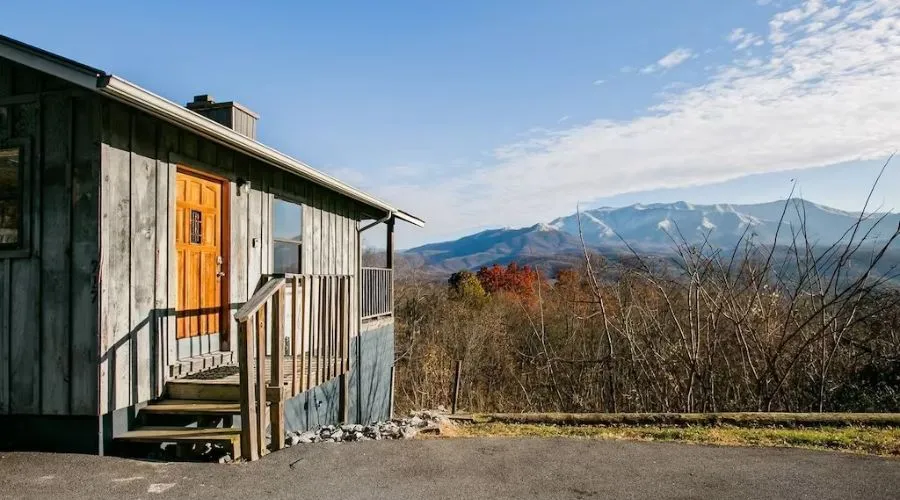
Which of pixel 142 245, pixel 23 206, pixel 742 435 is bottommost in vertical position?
pixel 742 435

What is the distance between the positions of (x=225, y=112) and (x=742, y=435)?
8.10 m

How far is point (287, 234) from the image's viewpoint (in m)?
9.11

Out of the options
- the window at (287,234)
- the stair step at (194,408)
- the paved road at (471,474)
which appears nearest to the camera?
the paved road at (471,474)

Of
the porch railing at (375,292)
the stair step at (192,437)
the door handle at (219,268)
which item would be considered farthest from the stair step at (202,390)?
the porch railing at (375,292)

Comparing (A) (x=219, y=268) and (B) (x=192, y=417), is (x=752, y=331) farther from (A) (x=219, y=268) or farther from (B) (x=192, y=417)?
(B) (x=192, y=417)

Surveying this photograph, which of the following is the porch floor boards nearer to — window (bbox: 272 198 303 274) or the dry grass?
the dry grass

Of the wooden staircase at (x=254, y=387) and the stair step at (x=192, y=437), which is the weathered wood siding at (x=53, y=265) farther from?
the wooden staircase at (x=254, y=387)

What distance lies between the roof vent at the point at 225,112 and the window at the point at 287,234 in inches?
52.5

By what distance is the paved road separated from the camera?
14.9 feet

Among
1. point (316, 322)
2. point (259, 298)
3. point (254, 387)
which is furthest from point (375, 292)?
point (254, 387)

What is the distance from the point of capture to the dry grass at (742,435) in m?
5.96

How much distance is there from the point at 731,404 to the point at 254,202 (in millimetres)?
8360

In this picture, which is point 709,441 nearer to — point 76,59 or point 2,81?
point 76,59

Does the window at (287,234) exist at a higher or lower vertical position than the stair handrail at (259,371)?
higher
